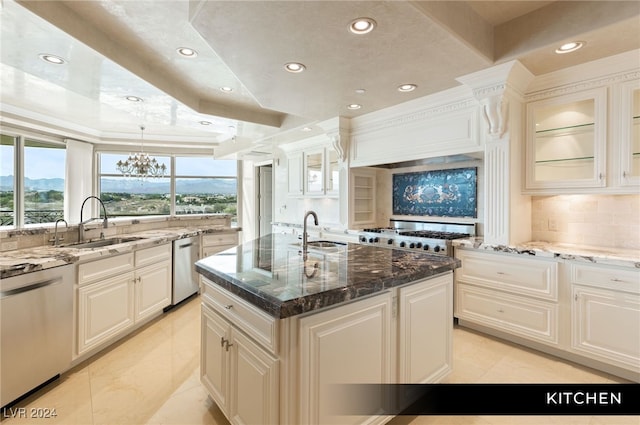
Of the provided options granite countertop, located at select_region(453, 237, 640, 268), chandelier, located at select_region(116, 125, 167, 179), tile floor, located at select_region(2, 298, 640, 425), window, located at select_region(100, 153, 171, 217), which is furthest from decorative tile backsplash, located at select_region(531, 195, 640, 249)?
window, located at select_region(100, 153, 171, 217)

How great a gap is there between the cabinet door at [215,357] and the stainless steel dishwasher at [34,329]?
115cm

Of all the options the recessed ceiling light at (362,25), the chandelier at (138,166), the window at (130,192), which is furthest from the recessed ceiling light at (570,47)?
the window at (130,192)

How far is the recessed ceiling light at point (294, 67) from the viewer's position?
8.21 ft

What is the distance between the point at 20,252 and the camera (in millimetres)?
2363

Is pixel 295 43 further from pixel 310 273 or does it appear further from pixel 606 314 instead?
pixel 606 314

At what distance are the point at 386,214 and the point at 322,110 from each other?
5.67ft

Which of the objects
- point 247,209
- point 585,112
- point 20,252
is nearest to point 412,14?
point 585,112

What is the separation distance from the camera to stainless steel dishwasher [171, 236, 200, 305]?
3.63 m

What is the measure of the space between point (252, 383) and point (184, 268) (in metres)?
2.78

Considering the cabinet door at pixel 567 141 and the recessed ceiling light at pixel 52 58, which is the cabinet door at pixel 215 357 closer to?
the recessed ceiling light at pixel 52 58

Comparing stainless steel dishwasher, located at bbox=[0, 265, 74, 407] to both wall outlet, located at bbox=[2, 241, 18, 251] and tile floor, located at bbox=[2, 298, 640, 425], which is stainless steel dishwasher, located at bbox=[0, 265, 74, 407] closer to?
tile floor, located at bbox=[2, 298, 640, 425]

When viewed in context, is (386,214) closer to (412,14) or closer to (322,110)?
(322,110)

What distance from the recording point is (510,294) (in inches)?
107

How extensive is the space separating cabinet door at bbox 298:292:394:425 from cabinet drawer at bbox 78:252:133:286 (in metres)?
2.06
